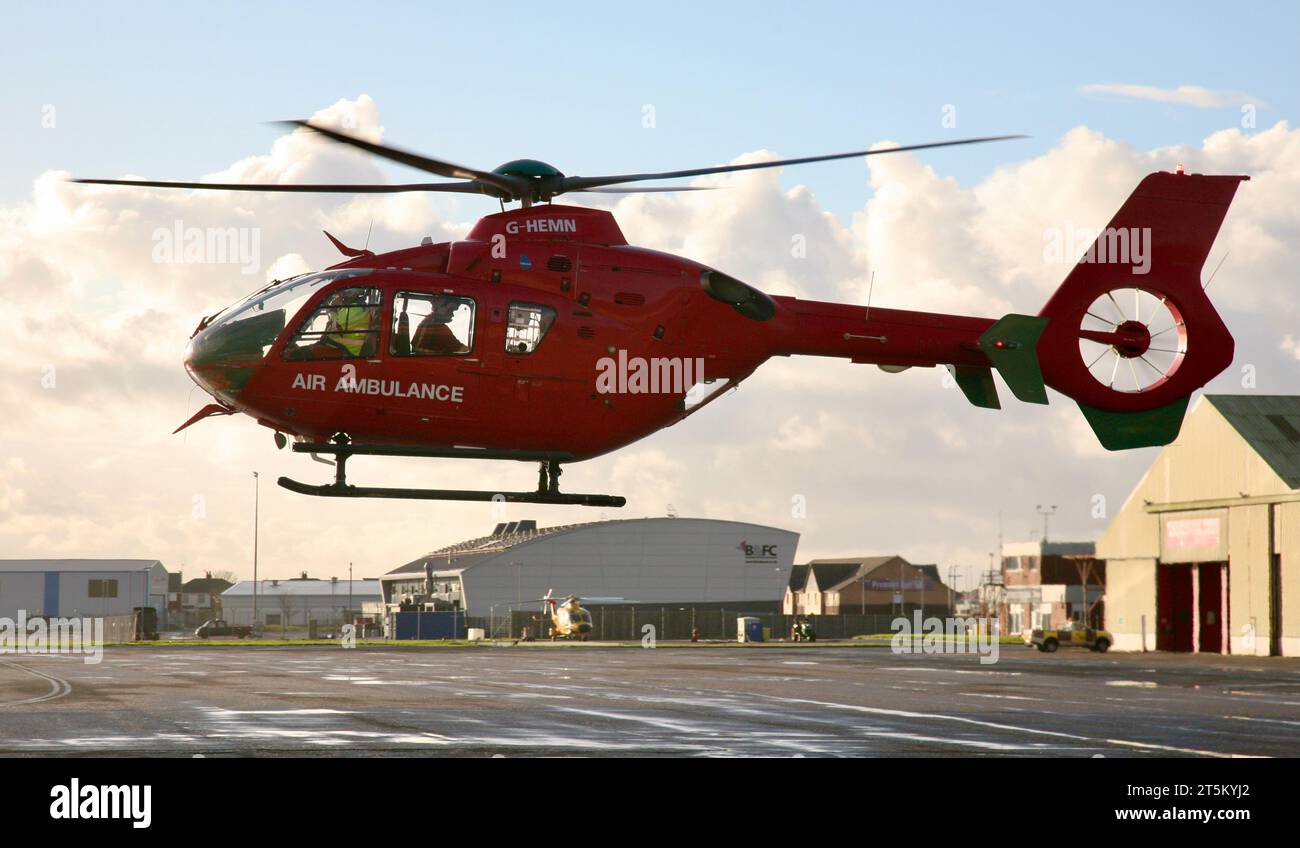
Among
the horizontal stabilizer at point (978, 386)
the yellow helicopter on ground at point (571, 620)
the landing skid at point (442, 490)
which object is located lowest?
the yellow helicopter on ground at point (571, 620)

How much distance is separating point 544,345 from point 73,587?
5903 inches

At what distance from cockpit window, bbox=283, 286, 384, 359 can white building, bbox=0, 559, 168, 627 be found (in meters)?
145

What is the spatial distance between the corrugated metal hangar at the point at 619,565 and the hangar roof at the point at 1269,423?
72708mm

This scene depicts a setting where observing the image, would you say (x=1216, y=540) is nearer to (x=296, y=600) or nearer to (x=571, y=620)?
(x=571, y=620)

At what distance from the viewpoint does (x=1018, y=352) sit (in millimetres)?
Result: 17938

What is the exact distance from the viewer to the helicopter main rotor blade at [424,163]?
13.8 metres

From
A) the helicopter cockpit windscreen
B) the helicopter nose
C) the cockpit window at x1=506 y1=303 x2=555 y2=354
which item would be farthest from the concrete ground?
the cockpit window at x1=506 y1=303 x2=555 y2=354

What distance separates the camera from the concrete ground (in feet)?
74.3

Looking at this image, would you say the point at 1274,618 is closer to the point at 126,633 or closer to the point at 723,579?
the point at 723,579

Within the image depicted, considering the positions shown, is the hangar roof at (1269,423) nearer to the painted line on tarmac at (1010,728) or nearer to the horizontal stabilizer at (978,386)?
the painted line on tarmac at (1010,728)

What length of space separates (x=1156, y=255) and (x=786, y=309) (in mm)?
5753

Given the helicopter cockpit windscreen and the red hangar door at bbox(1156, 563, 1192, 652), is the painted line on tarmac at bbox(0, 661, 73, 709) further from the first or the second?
the red hangar door at bbox(1156, 563, 1192, 652)

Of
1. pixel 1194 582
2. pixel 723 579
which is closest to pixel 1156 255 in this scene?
pixel 1194 582

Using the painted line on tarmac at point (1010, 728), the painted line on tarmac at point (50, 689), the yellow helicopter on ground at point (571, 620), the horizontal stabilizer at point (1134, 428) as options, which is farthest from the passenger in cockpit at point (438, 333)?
the yellow helicopter on ground at point (571, 620)
